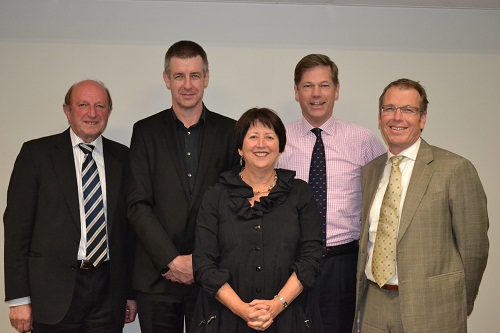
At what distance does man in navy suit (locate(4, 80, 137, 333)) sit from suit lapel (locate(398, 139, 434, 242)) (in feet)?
5.01

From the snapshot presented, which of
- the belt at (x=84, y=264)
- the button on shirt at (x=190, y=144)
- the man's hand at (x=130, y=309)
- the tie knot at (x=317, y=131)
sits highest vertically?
the tie knot at (x=317, y=131)

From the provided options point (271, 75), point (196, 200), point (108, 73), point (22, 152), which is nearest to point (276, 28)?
point (271, 75)

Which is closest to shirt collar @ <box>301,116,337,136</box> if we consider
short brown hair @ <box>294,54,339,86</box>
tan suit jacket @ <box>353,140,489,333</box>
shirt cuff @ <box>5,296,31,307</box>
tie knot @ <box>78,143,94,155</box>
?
short brown hair @ <box>294,54,339,86</box>

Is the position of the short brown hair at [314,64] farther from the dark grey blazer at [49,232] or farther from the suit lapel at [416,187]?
the dark grey blazer at [49,232]

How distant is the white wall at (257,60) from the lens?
3.73 meters

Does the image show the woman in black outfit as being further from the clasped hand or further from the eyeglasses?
the eyeglasses

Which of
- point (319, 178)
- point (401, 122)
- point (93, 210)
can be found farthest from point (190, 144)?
point (401, 122)

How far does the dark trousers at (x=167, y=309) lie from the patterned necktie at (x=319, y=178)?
0.81m

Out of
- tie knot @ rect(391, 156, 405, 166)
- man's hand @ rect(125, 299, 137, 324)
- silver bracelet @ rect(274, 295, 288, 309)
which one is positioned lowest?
man's hand @ rect(125, 299, 137, 324)

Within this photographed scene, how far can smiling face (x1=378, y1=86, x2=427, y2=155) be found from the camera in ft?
8.39

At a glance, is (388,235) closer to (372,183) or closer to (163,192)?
(372,183)

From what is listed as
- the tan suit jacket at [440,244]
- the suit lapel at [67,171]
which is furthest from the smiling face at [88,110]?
the tan suit jacket at [440,244]

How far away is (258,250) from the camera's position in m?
2.29

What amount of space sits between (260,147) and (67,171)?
1.16 meters
